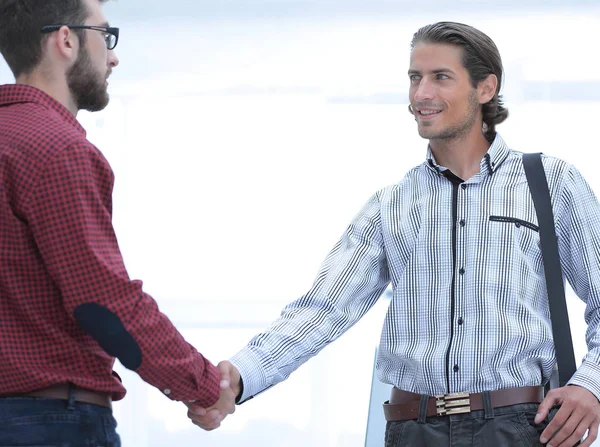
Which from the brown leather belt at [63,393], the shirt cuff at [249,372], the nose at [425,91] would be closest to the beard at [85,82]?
the brown leather belt at [63,393]

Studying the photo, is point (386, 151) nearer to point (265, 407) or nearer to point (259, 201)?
point (259, 201)

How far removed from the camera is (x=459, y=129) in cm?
233

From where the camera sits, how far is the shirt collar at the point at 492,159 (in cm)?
226

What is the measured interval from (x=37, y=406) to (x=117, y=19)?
13.8 ft

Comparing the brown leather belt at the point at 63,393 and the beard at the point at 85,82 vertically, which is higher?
the beard at the point at 85,82

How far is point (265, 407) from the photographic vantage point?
17.3 ft

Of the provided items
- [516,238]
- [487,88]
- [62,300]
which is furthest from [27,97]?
[487,88]

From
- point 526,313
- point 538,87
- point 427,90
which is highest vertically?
point 538,87

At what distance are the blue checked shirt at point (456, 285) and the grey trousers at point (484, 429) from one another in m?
0.06

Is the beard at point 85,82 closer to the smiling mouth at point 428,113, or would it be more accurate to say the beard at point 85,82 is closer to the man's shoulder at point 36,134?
the man's shoulder at point 36,134

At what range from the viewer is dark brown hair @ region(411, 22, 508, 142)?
7.85 feet

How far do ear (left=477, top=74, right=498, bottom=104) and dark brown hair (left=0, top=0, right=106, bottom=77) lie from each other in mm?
1079

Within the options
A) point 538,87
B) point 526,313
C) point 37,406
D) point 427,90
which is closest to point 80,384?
point 37,406

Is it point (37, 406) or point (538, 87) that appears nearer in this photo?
point (37, 406)
